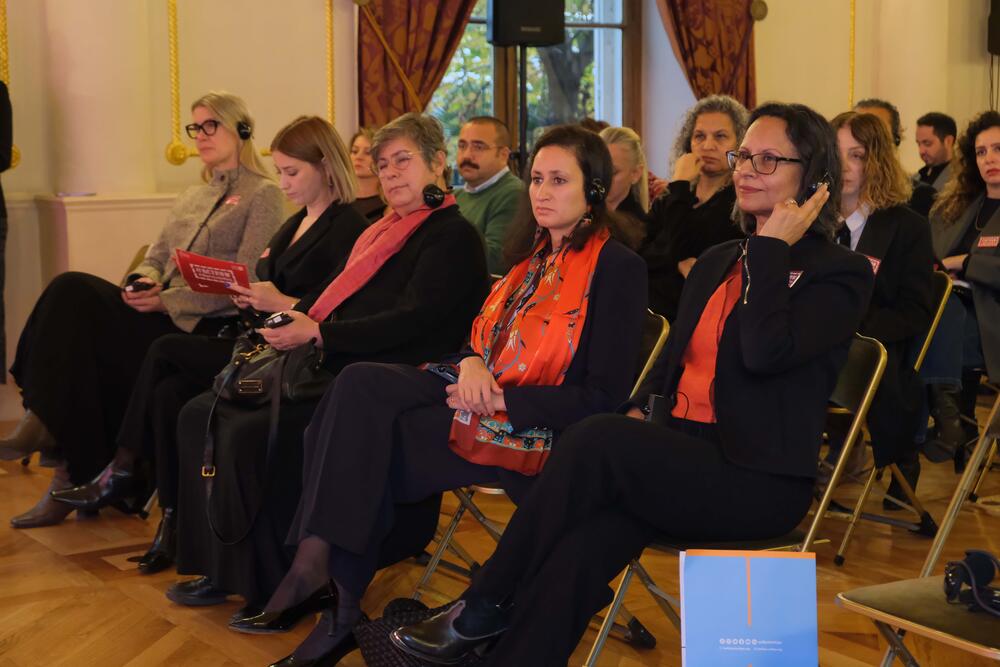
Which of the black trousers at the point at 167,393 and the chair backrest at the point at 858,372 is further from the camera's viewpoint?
the black trousers at the point at 167,393

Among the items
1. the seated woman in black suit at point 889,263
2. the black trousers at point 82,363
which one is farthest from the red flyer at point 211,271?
the seated woman in black suit at point 889,263

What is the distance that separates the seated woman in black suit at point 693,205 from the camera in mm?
4062

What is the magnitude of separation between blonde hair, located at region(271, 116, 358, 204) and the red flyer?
43 cm

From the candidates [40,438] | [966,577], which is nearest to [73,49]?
[40,438]

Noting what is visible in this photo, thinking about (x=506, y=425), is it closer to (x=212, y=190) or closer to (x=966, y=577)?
(x=966, y=577)

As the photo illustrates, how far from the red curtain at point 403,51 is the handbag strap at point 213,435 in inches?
146

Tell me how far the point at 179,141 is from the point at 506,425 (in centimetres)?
408

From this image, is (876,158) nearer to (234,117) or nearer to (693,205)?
(693,205)

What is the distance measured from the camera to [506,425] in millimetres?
2699

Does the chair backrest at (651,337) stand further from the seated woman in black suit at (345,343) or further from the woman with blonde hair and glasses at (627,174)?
the woman with blonde hair and glasses at (627,174)

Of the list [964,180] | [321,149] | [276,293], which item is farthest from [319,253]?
[964,180]

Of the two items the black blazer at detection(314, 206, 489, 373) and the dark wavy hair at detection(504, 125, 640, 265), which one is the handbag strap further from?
the dark wavy hair at detection(504, 125, 640, 265)

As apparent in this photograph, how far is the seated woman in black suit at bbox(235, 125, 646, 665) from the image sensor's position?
270 cm

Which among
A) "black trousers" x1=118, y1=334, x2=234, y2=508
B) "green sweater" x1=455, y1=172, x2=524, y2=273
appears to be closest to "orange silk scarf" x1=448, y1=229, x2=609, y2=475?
"black trousers" x1=118, y1=334, x2=234, y2=508
